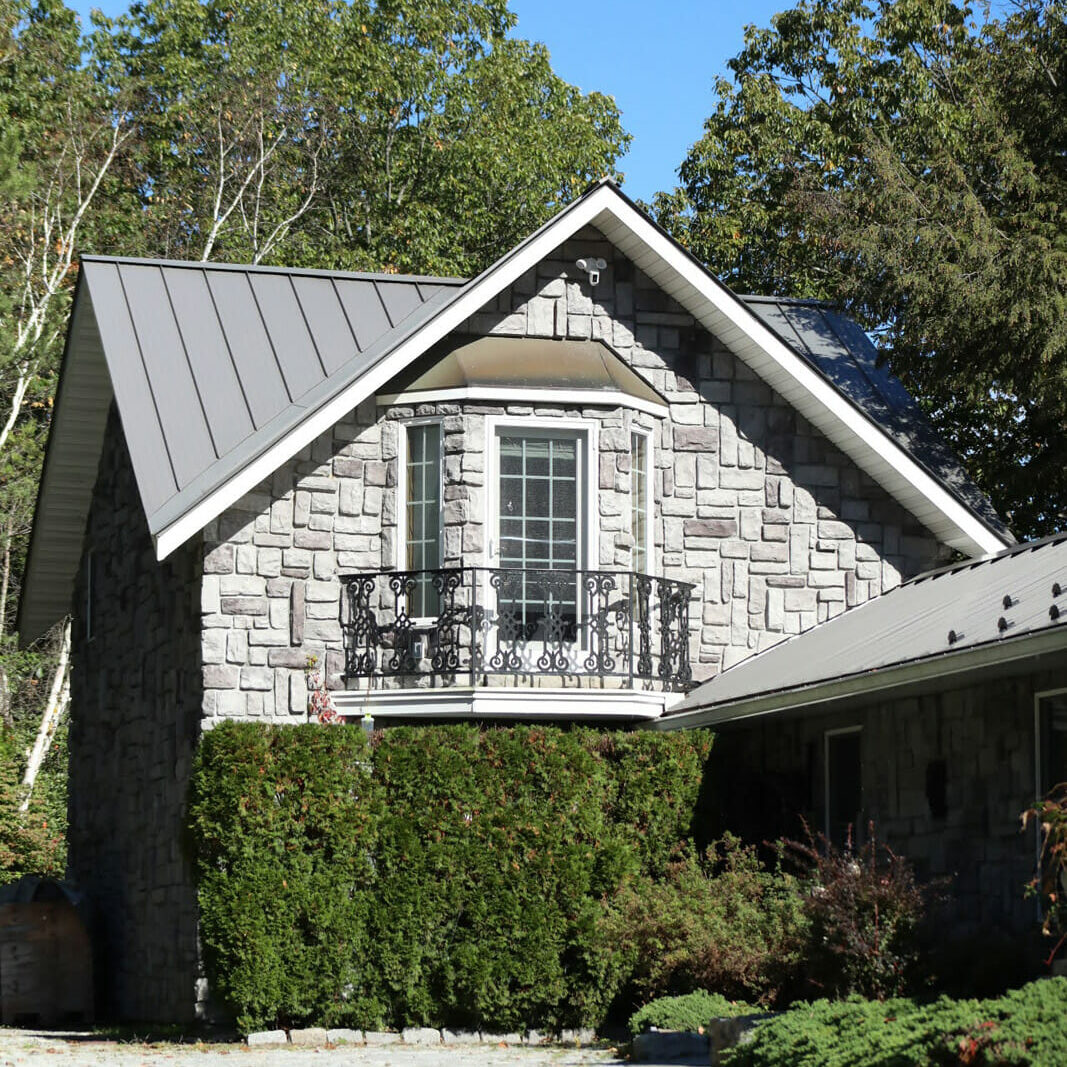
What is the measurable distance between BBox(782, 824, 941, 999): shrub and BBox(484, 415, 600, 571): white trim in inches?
224

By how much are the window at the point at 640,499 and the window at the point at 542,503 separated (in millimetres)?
705

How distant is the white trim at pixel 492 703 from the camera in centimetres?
1683

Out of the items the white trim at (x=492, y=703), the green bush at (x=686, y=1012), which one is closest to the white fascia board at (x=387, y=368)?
the white trim at (x=492, y=703)

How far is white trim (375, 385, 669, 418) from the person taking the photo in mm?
17672

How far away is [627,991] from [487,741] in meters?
2.47

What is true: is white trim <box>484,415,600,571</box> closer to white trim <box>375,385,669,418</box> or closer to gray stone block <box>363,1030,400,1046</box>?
white trim <box>375,385,669,418</box>

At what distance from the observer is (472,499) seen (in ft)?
57.7

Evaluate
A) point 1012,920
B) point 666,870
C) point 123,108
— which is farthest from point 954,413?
point 123,108

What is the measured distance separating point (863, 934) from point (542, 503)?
6.51 metres

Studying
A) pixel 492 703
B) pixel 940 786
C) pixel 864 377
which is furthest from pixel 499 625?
pixel 864 377

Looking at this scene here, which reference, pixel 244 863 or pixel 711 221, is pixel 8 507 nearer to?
pixel 711 221

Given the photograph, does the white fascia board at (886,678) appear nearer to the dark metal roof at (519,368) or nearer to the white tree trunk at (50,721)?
the dark metal roof at (519,368)

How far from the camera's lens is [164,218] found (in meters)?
34.6

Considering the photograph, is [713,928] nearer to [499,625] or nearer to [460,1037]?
[460,1037]
